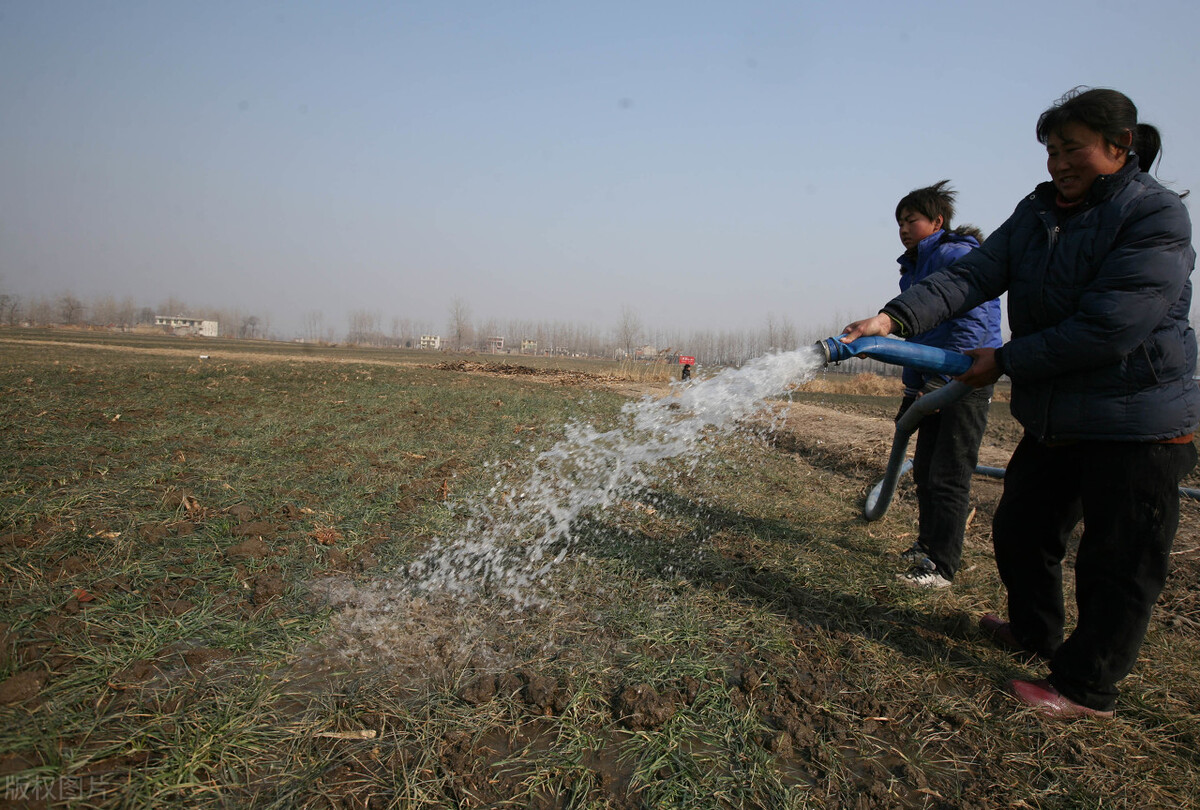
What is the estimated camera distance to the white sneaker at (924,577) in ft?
11.3

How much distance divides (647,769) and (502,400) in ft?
36.1

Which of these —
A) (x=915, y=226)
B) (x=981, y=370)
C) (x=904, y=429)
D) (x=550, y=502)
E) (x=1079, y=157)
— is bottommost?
(x=550, y=502)

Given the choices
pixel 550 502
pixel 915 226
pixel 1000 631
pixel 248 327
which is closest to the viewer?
pixel 1000 631

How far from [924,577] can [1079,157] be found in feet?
7.68

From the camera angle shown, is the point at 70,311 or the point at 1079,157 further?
the point at 70,311

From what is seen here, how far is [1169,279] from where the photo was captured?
2.04m

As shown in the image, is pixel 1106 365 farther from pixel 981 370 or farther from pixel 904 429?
pixel 904 429

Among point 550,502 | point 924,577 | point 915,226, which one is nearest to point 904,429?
point 924,577

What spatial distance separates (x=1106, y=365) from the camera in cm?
213

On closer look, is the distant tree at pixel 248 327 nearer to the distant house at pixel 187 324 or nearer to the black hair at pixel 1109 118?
the distant house at pixel 187 324

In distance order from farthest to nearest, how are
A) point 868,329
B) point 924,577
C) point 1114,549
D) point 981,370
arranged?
point 924,577 < point 868,329 < point 981,370 < point 1114,549

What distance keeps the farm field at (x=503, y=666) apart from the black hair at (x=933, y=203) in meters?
2.28

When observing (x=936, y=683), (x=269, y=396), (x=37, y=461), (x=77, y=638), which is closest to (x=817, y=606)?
(x=936, y=683)

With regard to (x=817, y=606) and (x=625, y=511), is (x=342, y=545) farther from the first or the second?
(x=817, y=606)
